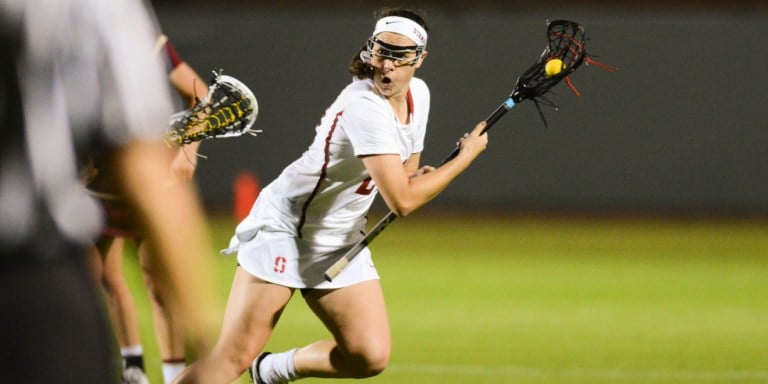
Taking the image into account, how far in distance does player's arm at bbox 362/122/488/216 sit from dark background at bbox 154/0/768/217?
11100 mm

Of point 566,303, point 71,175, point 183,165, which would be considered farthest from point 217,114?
point 566,303

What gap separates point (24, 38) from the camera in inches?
67.1

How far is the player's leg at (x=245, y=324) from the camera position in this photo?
4.71 m

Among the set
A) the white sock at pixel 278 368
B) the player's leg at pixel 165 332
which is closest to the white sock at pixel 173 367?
the player's leg at pixel 165 332

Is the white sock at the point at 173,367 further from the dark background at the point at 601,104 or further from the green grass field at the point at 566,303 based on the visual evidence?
the dark background at the point at 601,104

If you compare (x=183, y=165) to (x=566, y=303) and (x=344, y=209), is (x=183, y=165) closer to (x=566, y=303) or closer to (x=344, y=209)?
(x=344, y=209)

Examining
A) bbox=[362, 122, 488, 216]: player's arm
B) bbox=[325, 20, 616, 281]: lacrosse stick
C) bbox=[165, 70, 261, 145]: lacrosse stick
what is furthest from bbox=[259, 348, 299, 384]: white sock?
bbox=[165, 70, 261, 145]: lacrosse stick

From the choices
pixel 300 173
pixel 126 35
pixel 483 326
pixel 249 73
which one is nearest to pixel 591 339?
pixel 483 326

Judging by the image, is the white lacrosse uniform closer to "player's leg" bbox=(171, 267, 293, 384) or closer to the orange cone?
"player's leg" bbox=(171, 267, 293, 384)

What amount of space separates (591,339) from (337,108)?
12.2ft

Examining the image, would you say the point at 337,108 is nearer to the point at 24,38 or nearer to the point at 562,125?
the point at 24,38

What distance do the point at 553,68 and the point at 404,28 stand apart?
35.1 inches

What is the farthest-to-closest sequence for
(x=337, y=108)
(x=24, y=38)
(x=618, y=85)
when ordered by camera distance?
(x=618, y=85) < (x=337, y=108) < (x=24, y=38)

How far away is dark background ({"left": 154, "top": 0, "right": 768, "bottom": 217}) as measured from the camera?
16.3 meters
